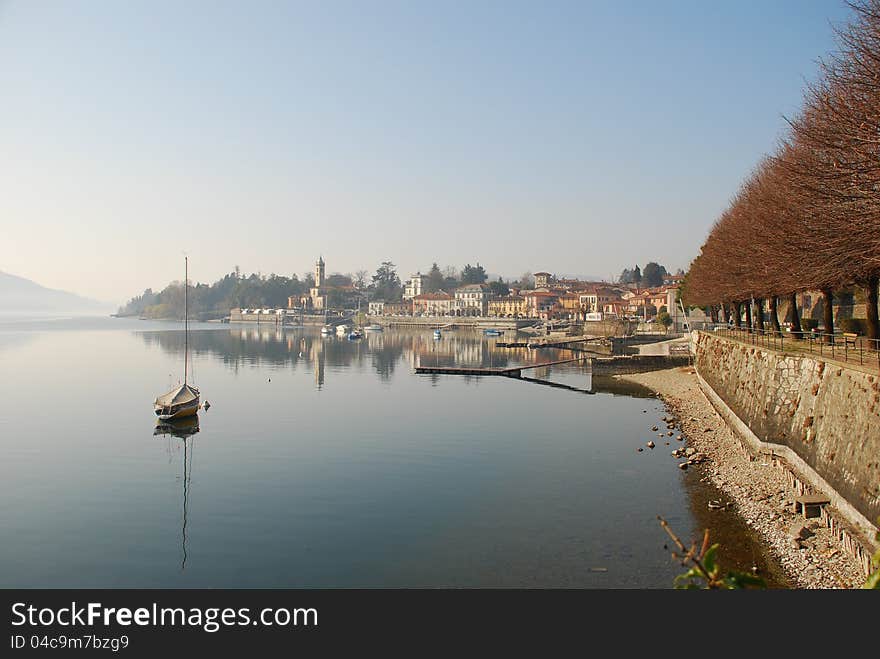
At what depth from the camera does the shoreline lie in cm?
1269

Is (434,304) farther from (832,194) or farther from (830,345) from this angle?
(832,194)

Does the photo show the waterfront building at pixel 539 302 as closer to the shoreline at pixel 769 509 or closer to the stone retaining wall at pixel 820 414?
the shoreline at pixel 769 509

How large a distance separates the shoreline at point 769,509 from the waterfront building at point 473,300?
135231mm

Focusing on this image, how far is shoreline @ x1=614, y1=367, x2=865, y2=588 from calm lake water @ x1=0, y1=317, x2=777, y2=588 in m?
0.56

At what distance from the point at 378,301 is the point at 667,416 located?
16506cm

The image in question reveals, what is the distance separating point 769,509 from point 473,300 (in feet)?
500

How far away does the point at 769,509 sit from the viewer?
16484 mm

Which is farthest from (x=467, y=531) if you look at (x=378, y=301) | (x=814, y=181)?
(x=378, y=301)

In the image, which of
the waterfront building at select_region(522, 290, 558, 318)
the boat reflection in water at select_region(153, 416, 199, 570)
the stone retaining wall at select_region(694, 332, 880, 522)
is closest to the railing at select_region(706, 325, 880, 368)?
the stone retaining wall at select_region(694, 332, 880, 522)

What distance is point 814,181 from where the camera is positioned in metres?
18.2

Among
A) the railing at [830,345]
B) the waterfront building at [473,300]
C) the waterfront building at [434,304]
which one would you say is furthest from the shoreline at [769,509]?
the waterfront building at [434,304]

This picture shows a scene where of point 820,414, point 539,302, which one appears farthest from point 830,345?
point 539,302

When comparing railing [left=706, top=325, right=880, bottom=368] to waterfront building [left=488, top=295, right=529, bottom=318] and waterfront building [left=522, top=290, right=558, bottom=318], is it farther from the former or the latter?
waterfront building [left=488, top=295, right=529, bottom=318]
